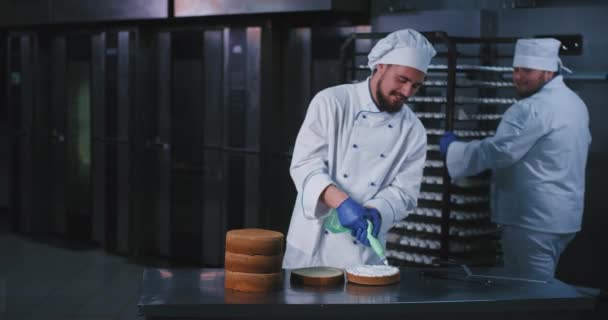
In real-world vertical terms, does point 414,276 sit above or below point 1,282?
above

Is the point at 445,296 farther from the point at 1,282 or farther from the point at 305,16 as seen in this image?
the point at 1,282

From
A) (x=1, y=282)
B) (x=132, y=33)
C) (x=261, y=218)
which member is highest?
(x=132, y=33)

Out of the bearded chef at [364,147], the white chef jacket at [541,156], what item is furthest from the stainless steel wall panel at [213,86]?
the bearded chef at [364,147]

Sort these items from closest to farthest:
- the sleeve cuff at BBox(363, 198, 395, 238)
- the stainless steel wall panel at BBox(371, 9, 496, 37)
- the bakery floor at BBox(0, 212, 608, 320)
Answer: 1. the sleeve cuff at BBox(363, 198, 395, 238)
2. the stainless steel wall panel at BBox(371, 9, 496, 37)
3. the bakery floor at BBox(0, 212, 608, 320)

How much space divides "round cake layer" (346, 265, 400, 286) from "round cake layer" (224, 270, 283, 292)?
261mm

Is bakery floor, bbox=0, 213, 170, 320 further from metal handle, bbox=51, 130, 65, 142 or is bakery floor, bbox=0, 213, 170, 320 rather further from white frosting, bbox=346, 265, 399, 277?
white frosting, bbox=346, 265, 399, 277

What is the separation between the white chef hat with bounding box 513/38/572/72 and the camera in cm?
431

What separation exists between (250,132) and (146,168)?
1183 mm

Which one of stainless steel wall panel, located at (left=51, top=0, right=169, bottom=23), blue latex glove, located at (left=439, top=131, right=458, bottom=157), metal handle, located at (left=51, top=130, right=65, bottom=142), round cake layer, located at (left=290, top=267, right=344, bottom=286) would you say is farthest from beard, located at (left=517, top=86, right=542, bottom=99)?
metal handle, located at (left=51, top=130, right=65, bottom=142)

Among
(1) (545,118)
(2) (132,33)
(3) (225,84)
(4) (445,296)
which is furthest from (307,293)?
(2) (132,33)

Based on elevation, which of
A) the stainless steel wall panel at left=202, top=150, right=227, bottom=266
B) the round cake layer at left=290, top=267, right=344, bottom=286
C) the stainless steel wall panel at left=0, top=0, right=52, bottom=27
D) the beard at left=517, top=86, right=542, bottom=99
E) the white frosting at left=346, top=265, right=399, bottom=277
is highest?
the stainless steel wall panel at left=0, top=0, right=52, bottom=27

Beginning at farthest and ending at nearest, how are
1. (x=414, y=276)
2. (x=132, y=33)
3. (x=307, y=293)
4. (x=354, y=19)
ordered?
(x=132, y=33)
(x=354, y=19)
(x=414, y=276)
(x=307, y=293)

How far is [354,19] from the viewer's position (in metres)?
5.69

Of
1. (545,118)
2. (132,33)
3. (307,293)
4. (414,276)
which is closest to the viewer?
(307,293)
